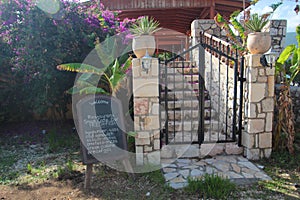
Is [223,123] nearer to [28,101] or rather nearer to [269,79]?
[269,79]

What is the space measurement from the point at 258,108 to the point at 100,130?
9.07 feet

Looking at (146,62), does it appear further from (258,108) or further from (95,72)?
(258,108)

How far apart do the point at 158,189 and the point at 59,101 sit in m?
3.89

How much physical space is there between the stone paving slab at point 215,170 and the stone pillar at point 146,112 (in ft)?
1.23

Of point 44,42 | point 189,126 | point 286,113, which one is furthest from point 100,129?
point 286,113

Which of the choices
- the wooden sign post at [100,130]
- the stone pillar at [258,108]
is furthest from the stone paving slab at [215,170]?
the wooden sign post at [100,130]

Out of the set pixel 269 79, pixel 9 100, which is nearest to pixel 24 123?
pixel 9 100

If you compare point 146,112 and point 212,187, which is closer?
point 212,187

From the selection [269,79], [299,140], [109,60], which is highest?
[109,60]

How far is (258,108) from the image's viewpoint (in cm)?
444

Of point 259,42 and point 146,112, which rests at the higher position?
point 259,42

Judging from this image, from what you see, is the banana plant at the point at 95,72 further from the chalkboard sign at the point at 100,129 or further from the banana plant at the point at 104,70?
the chalkboard sign at the point at 100,129

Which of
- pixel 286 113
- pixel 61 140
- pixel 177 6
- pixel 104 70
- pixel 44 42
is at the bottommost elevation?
pixel 61 140

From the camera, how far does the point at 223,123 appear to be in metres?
5.65
